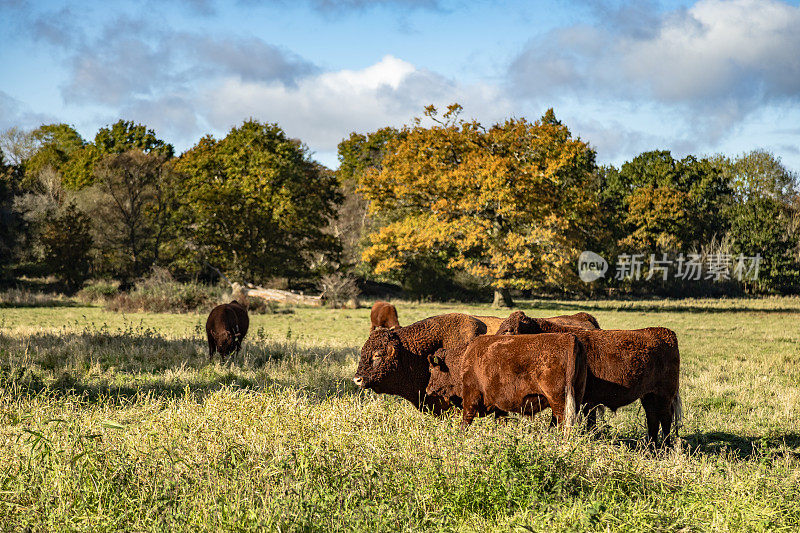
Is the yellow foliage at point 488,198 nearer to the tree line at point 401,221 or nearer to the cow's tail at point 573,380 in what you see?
the tree line at point 401,221

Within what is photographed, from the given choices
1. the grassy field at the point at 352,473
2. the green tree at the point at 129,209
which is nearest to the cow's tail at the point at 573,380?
the grassy field at the point at 352,473

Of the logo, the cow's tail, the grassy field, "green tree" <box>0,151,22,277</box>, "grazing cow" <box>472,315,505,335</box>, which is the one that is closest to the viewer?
the grassy field

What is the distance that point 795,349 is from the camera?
1728cm

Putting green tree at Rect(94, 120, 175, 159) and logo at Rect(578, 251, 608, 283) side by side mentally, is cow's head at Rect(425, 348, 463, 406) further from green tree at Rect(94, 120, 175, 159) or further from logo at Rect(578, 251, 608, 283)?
green tree at Rect(94, 120, 175, 159)

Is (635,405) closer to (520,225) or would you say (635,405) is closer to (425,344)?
(425,344)

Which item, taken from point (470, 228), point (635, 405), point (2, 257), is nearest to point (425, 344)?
point (635, 405)

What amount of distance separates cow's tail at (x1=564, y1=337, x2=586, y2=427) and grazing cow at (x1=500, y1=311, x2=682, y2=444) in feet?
1.44

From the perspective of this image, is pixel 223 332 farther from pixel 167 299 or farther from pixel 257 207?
pixel 257 207

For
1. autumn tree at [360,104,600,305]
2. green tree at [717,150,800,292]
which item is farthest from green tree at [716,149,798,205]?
autumn tree at [360,104,600,305]

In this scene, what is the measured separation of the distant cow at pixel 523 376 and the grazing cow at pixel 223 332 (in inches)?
289

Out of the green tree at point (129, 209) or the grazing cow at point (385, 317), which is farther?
the green tree at point (129, 209)

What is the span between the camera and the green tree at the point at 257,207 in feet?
123

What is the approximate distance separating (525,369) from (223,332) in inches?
325

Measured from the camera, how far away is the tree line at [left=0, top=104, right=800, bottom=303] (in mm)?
33281
